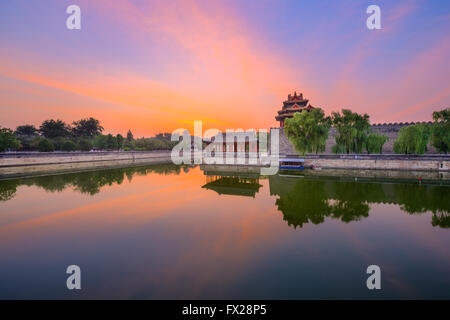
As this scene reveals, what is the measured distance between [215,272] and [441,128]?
3274 centimetres

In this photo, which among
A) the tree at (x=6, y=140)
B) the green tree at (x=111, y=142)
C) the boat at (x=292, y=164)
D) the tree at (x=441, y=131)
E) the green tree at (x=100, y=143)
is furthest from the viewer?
the green tree at (x=111, y=142)

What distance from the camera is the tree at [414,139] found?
23.4 m

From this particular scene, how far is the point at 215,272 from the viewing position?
489cm

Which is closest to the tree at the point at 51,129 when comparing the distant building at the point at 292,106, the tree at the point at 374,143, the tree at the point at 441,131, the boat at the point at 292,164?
the distant building at the point at 292,106

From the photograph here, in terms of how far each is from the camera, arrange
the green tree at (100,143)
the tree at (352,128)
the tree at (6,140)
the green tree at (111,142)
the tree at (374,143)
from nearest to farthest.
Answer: the tree at (352,128) → the tree at (374,143) → the tree at (6,140) → the green tree at (100,143) → the green tree at (111,142)

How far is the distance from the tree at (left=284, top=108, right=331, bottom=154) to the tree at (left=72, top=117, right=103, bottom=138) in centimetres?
6732

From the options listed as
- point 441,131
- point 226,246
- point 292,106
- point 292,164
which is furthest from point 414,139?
point 226,246

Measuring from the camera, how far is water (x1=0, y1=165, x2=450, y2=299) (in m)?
4.38

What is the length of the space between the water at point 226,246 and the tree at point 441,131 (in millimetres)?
17528

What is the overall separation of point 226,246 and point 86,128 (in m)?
78.2

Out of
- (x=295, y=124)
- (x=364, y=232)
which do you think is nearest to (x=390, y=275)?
(x=364, y=232)

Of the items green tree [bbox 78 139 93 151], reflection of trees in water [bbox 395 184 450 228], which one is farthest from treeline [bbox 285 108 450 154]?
green tree [bbox 78 139 93 151]

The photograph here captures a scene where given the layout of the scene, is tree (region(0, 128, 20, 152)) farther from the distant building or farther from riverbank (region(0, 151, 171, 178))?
the distant building

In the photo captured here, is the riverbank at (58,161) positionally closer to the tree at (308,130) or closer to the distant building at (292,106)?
the tree at (308,130)
